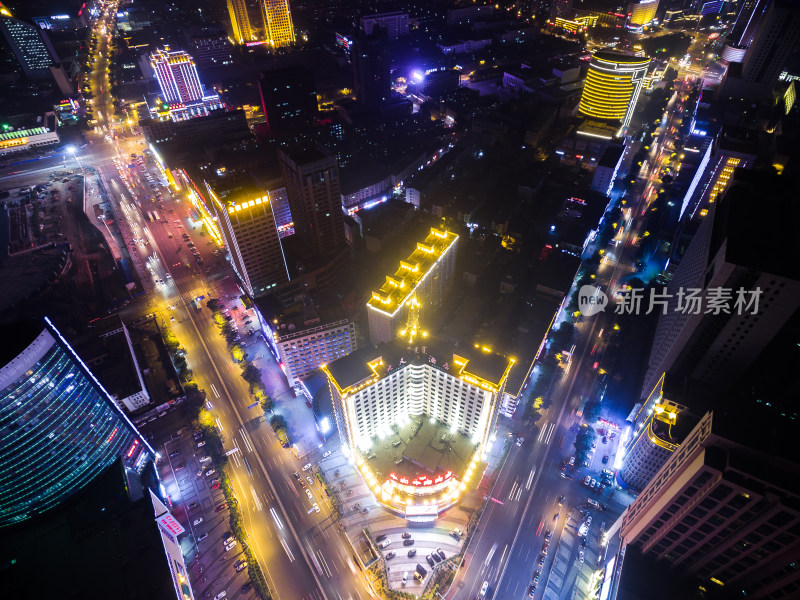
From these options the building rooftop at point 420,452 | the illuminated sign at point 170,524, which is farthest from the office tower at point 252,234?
the illuminated sign at point 170,524

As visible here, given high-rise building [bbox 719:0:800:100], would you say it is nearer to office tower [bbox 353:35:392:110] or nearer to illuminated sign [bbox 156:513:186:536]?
office tower [bbox 353:35:392:110]

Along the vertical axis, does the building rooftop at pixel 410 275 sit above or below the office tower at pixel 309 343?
above

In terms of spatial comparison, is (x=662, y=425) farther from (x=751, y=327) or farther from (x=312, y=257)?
(x=312, y=257)

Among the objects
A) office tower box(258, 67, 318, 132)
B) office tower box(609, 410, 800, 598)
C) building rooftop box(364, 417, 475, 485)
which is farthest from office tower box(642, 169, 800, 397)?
office tower box(258, 67, 318, 132)

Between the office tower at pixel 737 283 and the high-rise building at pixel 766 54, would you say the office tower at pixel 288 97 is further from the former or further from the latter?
the high-rise building at pixel 766 54

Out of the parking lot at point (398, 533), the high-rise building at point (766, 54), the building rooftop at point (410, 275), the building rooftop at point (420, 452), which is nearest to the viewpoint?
the parking lot at point (398, 533)

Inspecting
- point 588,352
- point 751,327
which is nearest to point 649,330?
point 588,352

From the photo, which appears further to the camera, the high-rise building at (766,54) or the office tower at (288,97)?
the office tower at (288,97)
